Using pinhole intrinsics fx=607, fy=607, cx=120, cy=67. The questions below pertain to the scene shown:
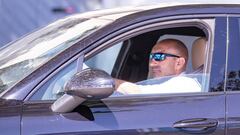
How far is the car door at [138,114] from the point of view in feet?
10.2

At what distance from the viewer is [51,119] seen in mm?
3123

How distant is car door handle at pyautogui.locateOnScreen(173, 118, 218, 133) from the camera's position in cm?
326

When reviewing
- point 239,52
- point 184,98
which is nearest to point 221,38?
point 239,52

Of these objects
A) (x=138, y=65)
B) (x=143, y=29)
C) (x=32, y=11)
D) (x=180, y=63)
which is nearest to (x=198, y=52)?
(x=180, y=63)

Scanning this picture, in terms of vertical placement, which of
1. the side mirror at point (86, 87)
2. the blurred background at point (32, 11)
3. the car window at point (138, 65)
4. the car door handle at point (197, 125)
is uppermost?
the blurred background at point (32, 11)

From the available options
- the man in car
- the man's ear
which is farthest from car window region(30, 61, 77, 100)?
the man's ear

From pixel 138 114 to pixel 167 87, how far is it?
0.36 metres

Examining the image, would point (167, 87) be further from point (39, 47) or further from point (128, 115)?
point (39, 47)

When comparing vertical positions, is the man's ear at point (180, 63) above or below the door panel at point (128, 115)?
above

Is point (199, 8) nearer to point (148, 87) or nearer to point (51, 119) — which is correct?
point (148, 87)

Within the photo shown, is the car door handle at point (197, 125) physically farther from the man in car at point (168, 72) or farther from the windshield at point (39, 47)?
the windshield at point (39, 47)

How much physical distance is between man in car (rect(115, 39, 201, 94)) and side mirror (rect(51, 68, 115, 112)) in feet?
1.27

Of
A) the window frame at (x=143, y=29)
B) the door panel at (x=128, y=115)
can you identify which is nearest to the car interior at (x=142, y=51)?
the window frame at (x=143, y=29)

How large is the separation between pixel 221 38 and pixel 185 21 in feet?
0.75
